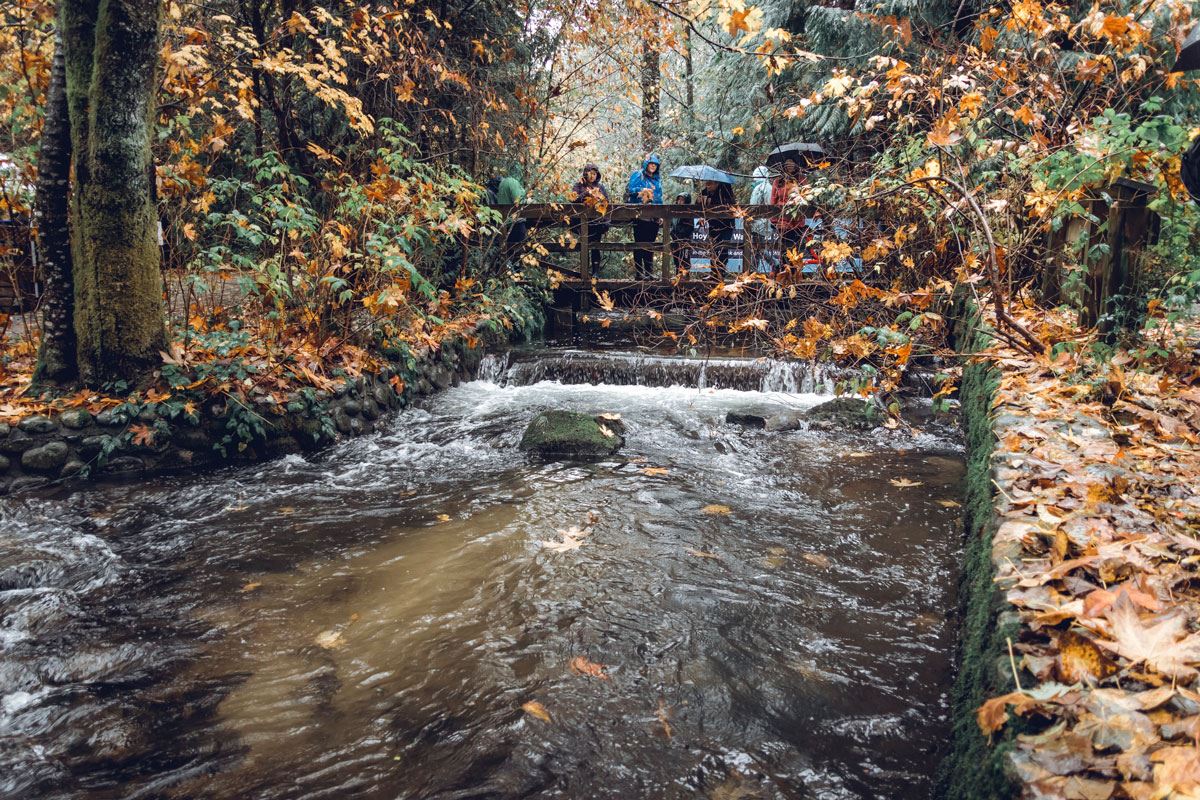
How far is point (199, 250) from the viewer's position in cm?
641

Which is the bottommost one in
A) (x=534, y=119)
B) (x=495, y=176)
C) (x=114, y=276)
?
(x=114, y=276)

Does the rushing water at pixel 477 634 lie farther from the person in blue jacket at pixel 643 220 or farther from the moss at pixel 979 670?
the person in blue jacket at pixel 643 220

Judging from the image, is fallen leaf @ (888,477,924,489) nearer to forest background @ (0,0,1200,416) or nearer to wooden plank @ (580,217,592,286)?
forest background @ (0,0,1200,416)

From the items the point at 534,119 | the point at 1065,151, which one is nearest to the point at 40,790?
the point at 1065,151

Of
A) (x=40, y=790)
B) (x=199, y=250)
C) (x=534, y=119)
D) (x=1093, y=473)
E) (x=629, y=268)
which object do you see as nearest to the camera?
(x=40, y=790)

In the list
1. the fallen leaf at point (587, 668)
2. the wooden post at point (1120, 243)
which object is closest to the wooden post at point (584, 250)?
the wooden post at point (1120, 243)

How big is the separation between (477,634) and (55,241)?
4.78 meters

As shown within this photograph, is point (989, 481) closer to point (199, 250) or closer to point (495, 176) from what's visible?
point (199, 250)

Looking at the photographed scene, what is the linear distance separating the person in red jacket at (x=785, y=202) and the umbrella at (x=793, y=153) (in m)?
0.57

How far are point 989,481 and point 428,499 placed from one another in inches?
147

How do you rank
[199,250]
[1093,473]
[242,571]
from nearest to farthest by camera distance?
[1093,473], [242,571], [199,250]

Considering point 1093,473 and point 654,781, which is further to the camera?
point 1093,473

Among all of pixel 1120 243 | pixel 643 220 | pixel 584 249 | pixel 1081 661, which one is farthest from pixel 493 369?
pixel 1081 661

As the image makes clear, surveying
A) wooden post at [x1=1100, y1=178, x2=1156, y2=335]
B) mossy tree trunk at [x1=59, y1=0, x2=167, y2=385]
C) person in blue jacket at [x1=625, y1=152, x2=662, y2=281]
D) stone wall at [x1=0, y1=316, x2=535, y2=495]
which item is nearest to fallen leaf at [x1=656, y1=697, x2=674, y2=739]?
wooden post at [x1=1100, y1=178, x2=1156, y2=335]
